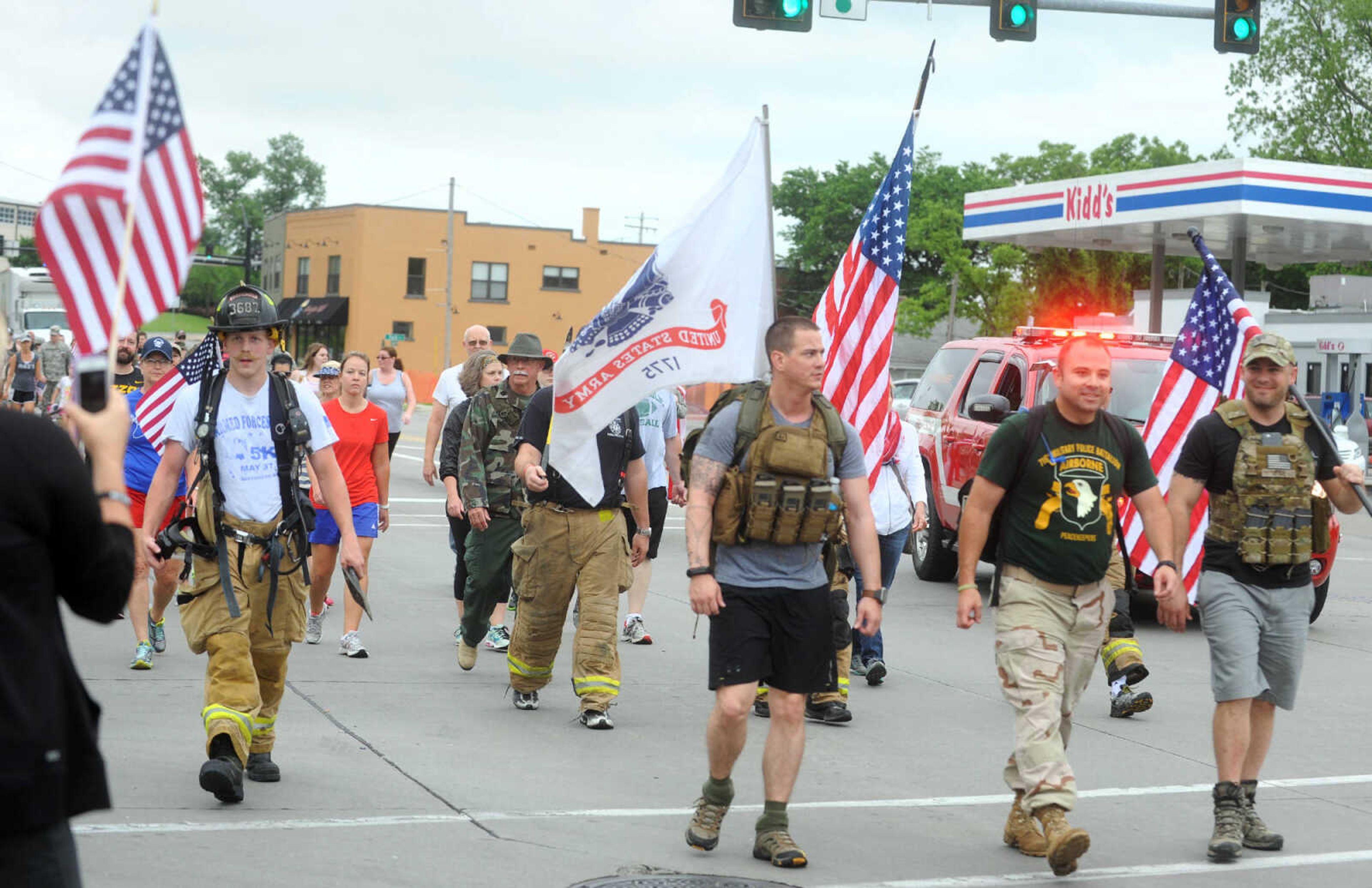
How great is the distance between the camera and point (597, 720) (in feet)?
27.6

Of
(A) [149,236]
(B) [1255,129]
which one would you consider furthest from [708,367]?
(B) [1255,129]

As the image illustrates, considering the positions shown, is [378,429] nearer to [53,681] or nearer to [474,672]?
[474,672]

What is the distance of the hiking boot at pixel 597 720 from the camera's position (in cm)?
841

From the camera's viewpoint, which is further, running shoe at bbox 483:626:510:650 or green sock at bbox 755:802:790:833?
running shoe at bbox 483:626:510:650

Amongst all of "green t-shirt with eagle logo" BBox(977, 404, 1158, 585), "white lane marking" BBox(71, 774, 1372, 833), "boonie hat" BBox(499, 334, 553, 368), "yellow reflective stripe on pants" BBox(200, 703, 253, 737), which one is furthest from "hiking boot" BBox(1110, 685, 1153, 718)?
"yellow reflective stripe on pants" BBox(200, 703, 253, 737)

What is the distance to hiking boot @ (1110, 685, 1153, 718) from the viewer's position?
9.05 metres

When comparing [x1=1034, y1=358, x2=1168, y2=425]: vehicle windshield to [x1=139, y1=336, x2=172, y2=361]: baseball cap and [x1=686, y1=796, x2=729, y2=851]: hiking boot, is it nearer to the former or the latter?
[x1=139, y1=336, x2=172, y2=361]: baseball cap

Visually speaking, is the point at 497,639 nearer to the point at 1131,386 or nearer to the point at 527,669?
the point at 527,669

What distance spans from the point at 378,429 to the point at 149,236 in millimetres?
7303

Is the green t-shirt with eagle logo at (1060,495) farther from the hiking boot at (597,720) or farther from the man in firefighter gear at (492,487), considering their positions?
the man in firefighter gear at (492,487)

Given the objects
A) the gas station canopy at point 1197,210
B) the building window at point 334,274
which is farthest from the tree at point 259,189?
the gas station canopy at point 1197,210

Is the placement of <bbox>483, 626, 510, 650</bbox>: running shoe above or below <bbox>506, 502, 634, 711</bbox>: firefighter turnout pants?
below

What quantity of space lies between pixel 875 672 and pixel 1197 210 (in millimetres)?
18923

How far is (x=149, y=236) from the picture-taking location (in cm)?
393
